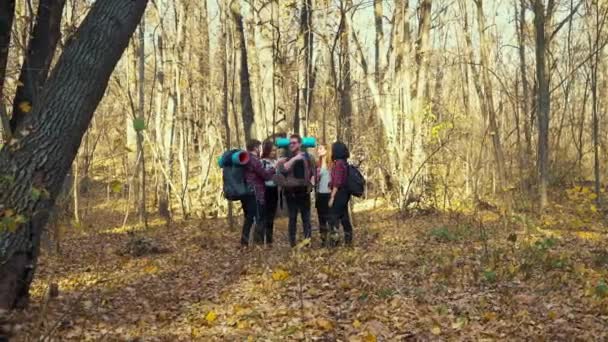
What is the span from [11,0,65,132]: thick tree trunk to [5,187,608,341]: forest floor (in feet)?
7.57

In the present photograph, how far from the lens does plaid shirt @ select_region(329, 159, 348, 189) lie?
28.6ft

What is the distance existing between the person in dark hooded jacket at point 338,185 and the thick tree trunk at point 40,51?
4009 mm

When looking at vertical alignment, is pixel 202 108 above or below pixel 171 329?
above

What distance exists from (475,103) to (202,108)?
47.9ft

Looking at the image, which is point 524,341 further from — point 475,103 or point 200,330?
point 475,103

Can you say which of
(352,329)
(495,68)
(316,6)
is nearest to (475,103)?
(495,68)

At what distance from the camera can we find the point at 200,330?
5617 millimetres

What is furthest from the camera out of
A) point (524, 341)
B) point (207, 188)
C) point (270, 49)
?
point (207, 188)

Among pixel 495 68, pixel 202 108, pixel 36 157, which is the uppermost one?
pixel 495 68

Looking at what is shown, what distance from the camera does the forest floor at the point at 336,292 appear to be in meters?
5.32

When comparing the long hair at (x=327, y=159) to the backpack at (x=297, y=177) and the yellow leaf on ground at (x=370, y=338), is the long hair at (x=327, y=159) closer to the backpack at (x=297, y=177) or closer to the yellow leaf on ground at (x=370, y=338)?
the backpack at (x=297, y=177)

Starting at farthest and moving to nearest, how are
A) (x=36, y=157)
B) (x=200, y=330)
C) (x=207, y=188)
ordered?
(x=207, y=188) → (x=200, y=330) → (x=36, y=157)

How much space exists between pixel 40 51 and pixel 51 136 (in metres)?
2.37

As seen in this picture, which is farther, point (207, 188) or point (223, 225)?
point (207, 188)
